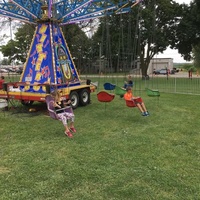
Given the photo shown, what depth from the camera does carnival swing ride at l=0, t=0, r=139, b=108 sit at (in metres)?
9.48

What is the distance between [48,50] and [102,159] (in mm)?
6304

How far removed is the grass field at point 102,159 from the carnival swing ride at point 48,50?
6.30 ft

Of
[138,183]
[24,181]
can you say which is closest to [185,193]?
[138,183]

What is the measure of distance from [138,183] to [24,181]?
5.22 ft

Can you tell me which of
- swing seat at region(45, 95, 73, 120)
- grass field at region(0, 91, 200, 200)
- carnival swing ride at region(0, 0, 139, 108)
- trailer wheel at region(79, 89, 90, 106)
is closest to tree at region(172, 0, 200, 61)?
carnival swing ride at region(0, 0, 139, 108)

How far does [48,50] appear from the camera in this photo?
989cm

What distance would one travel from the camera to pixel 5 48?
207 feet

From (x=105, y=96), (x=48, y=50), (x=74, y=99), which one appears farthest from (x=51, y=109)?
(x=48, y=50)

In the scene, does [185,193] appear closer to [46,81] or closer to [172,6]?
[46,81]

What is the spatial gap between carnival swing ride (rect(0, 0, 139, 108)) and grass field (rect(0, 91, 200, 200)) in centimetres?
192

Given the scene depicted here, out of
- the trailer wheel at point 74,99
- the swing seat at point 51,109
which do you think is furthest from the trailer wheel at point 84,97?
the swing seat at point 51,109

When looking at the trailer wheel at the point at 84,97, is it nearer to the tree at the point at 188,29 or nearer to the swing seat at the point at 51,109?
the swing seat at the point at 51,109

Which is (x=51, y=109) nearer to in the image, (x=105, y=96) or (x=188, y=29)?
(x=105, y=96)

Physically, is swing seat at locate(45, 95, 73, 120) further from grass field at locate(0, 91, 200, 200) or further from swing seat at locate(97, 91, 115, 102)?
swing seat at locate(97, 91, 115, 102)
